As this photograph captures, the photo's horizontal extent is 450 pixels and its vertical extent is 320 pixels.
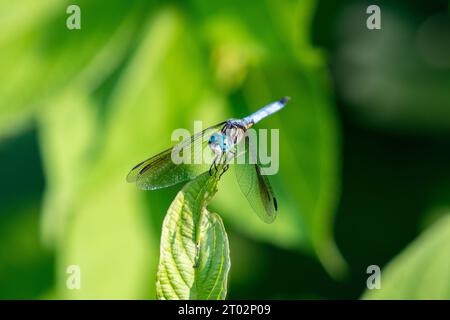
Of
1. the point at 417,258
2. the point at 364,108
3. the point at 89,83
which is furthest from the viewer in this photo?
the point at 364,108

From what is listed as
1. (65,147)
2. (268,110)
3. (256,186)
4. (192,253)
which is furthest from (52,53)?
(192,253)

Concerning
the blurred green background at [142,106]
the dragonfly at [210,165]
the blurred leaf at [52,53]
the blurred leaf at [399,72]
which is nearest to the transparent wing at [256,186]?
the dragonfly at [210,165]

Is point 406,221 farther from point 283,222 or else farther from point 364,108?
point 283,222

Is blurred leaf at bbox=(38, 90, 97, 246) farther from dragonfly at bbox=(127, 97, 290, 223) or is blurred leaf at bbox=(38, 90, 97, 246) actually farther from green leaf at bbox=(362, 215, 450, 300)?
green leaf at bbox=(362, 215, 450, 300)

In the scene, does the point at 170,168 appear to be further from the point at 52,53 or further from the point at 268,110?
the point at 52,53

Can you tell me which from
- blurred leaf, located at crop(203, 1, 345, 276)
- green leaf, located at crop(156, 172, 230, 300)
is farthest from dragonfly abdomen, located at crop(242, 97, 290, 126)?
green leaf, located at crop(156, 172, 230, 300)

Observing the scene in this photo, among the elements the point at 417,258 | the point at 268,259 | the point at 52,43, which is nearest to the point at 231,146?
the point at 417,258
